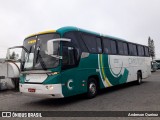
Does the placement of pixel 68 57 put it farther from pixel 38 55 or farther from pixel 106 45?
pixel 106 45

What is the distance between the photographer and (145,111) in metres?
7.81

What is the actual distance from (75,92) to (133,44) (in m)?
8.93

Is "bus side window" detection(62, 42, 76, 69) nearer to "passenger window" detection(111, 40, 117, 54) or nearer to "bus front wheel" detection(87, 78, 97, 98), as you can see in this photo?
"bus front wheel" detection(87, 78, 97, 98)

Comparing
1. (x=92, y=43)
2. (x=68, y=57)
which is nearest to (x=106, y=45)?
(x=92, y=43)

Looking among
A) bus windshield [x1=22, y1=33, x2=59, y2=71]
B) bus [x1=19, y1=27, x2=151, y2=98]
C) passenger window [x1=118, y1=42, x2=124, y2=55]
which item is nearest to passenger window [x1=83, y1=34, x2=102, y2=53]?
bus [x1=19, y1=27, x2=151, y2=98]

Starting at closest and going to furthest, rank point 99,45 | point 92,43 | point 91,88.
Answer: point 91,88
point 92,43
point 99,45

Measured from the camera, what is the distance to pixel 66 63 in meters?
9.44

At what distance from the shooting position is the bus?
898cm

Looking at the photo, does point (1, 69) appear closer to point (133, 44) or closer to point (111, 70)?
point (111, 70)

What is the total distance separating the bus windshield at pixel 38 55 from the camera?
9.12 m

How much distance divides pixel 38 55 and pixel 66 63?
4.01 feet

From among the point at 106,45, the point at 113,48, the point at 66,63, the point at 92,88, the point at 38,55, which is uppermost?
the point at 106,45

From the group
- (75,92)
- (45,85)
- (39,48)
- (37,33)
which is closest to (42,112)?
(45,85)

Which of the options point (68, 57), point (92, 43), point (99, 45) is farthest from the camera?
point (99, 45)
